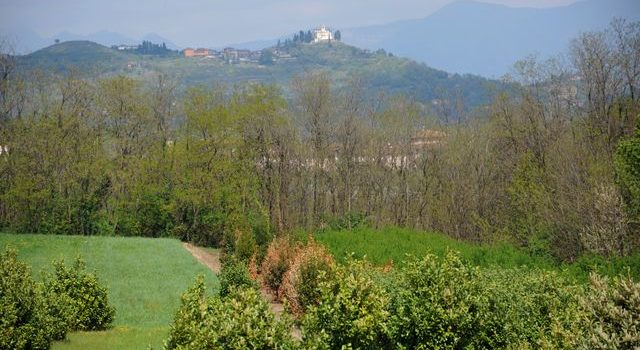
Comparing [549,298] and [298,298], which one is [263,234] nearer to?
[298,298]

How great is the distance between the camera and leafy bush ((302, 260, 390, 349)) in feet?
32.1

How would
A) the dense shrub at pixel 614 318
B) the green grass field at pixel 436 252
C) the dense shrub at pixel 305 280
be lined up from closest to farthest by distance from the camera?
the dense shrub at pixel 614 318 → the green grass field at pixel 436 252 → the dense shrub at pixel 305 280

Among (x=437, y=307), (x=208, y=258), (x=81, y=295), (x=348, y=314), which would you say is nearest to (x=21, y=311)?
(x=81, y=295)

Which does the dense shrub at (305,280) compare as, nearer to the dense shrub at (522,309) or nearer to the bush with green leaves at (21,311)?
the dense shrub at (522,309)

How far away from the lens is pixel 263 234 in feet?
91.4

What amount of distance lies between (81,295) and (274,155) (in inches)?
1116

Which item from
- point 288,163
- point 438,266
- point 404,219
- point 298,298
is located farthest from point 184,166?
point 438,266

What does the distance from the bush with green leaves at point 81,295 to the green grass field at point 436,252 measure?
6.26m

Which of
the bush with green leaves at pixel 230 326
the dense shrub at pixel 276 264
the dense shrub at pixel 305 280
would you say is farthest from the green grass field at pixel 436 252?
the bush with green leaves at pixel 230 326

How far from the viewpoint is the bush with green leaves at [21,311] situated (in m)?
11.8

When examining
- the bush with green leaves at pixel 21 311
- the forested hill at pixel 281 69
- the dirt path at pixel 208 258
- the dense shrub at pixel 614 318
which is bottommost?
the dirt path at pixel 208 258

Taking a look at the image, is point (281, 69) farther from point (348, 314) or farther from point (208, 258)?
point (348, 314)

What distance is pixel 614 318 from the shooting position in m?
7.22

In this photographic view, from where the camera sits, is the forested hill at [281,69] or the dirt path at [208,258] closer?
the dirt path at [208,258]
